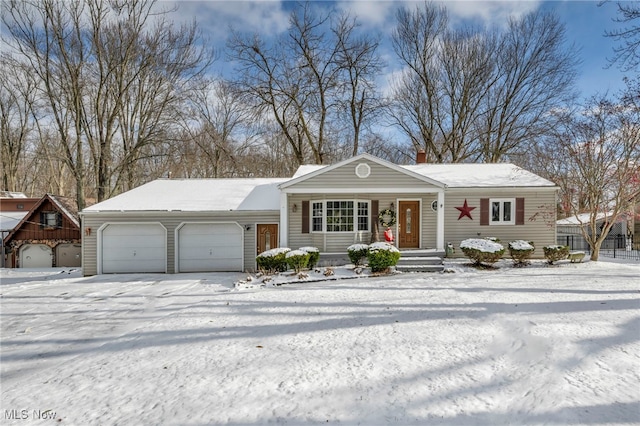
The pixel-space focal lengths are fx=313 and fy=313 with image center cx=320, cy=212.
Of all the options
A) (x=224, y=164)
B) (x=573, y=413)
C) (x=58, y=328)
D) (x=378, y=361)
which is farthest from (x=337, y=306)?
(x=224, y=164)

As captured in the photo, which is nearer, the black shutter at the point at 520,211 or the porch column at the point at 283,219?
the porch column at the point at 283,219

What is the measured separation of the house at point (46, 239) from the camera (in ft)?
56.2

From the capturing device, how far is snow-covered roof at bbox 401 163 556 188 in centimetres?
1351

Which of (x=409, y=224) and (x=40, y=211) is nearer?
(x=409, y=224)

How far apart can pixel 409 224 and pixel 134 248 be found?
12036 mm

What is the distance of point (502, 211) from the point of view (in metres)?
13.6

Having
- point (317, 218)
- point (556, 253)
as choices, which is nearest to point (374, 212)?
point (317, 218)

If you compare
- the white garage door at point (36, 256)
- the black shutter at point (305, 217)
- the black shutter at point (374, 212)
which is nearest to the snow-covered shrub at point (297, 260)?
the black shutter at point (305, 217)

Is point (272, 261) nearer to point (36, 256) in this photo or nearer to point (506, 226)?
point (506, 226)

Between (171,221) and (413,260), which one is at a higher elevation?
(171,221)

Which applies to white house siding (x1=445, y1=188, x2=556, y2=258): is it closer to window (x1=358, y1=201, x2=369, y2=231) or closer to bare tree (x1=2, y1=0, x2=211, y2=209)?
Answer: window (x1=358, y1=201, x2=369, y2=231)

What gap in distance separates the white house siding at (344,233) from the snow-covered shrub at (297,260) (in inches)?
81.1

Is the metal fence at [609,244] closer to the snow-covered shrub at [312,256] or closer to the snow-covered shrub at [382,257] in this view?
the snow-covered shrub at [382,257]
